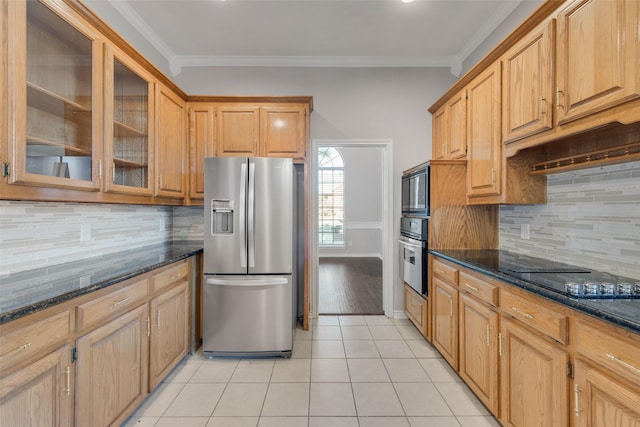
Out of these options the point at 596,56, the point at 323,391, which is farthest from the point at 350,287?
the point at 596,56

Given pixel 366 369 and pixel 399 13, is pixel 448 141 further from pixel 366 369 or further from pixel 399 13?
pixel 366 369

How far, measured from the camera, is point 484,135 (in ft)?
7.68

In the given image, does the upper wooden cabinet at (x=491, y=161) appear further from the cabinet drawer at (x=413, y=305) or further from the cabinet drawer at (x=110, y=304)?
the cabinet drawer at (x=110, y=304)

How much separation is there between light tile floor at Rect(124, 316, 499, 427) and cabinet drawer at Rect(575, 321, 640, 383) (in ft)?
3.31

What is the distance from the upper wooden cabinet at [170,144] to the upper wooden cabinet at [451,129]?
8.64 feet

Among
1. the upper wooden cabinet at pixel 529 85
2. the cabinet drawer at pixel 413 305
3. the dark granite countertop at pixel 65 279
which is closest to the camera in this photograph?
the dark granite countertop at pixel 65 279

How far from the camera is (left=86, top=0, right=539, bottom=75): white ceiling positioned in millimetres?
2537

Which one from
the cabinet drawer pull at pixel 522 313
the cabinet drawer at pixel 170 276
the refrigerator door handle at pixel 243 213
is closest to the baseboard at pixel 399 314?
the refrigerator door handle at pixel 243 213

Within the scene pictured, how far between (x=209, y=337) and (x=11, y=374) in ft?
5.21

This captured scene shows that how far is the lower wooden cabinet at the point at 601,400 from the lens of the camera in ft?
3.17

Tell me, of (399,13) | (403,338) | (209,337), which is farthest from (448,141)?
(209,337)

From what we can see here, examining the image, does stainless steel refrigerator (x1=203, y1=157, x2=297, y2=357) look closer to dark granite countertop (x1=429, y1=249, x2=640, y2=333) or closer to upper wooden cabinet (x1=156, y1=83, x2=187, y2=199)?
upper wooden cabinet (x1=156, y1=83, x2=187, y2=199)

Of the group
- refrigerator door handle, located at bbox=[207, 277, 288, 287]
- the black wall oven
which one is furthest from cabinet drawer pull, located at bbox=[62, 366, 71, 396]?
the black wall oven

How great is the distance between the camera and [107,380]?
1528mm
